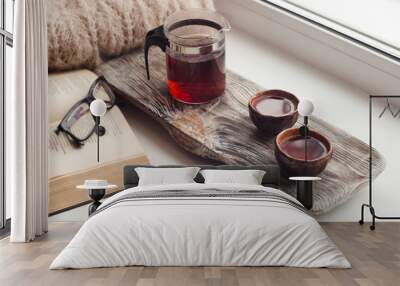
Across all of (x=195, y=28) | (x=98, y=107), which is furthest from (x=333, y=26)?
(x=98, y=107)

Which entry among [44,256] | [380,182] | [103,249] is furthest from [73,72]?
[380,182]

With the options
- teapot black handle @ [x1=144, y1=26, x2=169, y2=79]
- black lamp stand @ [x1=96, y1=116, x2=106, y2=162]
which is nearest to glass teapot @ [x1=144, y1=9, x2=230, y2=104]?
teapot black handle @ [x1=144, y1=26, x2=169, y2=79]

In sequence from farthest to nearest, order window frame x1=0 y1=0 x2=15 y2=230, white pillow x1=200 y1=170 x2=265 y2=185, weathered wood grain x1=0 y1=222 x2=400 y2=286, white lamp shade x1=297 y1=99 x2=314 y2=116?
1. white lamp shade x1=297 y1=99 x2=314 y2=116
2. white pillow x1=200 y1=170 x2=265 y2=185
3. window frame x1=0 y1=0 x2=15 y2=230
4. weathered wood grain x1=0 y1=222 x2=400 y2=286

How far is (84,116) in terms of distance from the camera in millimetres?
6270

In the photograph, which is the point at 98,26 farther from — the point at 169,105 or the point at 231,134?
the point at 231,134

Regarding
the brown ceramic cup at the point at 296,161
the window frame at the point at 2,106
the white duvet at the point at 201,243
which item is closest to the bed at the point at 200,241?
the white duvet at the point at 201,243

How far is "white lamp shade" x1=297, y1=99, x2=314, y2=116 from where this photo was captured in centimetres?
598

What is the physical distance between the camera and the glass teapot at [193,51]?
611cm

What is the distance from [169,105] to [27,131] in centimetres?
165

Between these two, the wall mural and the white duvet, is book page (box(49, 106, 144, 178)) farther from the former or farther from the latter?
the white duvet

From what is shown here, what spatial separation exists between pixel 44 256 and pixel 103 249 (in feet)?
2.36

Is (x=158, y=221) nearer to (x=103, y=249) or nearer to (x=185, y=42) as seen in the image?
(x=103, y=249)

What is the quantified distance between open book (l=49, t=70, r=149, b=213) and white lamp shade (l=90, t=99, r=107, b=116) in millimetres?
240

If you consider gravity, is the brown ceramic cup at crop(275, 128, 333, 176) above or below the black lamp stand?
below
